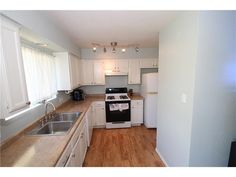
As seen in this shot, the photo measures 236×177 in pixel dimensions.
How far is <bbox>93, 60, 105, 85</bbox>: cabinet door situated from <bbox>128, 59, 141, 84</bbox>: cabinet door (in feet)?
2.72

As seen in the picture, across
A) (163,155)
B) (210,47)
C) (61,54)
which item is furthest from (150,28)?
(163,155)

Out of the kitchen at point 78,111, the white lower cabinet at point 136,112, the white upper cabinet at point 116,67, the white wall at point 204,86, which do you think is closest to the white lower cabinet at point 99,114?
the kitchen at point 78,111

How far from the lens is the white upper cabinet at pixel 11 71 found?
928mm

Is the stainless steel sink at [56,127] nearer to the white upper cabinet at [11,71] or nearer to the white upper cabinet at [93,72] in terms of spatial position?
the white upper cabinet at [11,71]

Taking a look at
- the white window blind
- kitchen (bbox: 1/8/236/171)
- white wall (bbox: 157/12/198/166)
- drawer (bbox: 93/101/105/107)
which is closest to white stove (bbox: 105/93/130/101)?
drawer (bbox: 93/101/105/107)

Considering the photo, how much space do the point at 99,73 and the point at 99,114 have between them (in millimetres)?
1217

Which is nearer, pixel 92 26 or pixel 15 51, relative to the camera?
pixel 15 51

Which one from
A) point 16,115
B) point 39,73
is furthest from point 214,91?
point 39,73

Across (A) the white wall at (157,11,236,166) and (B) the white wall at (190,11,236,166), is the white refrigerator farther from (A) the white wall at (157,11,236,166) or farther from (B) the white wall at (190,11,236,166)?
(B) the white wall at (190,11,236,166)

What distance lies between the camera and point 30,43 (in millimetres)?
1884

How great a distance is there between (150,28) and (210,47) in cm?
111
